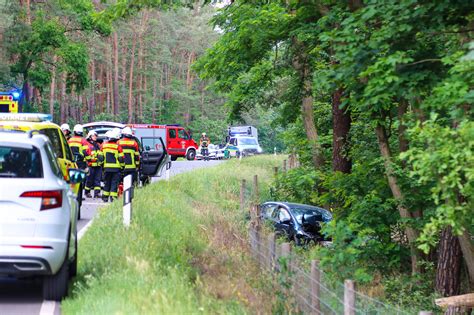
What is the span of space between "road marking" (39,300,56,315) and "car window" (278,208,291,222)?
42.6 feet

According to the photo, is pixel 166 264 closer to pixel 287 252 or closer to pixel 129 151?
pixel 287 252

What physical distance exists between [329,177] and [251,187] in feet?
35.7

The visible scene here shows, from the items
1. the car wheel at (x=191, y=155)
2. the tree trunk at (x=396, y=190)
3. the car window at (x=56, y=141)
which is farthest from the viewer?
the car wheel at (x=191, y=155)

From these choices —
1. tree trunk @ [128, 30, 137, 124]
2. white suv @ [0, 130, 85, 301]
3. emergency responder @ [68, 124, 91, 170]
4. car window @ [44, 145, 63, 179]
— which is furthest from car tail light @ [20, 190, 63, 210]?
tree trunk @ [128, 30, 137, 124]

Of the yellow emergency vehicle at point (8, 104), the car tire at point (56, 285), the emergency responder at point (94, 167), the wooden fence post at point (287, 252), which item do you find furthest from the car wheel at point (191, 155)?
the car tire at point (56, 285)

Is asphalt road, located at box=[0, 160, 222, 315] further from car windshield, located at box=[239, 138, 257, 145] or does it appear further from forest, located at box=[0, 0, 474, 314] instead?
car windshield, located at box=[239, 138, 257, 145]

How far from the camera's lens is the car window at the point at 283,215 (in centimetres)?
2227

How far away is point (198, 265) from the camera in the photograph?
13.2 m

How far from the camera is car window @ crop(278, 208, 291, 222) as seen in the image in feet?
73.0

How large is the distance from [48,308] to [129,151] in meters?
11.6

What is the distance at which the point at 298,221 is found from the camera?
22.0 meters

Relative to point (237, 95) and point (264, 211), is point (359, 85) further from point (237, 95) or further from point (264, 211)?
point (237, 95)

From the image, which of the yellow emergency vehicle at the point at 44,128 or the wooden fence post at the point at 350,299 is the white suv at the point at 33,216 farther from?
the yellow emergency vehicle at the point at 44,128

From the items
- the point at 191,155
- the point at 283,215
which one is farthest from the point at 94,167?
the point at 191,155
